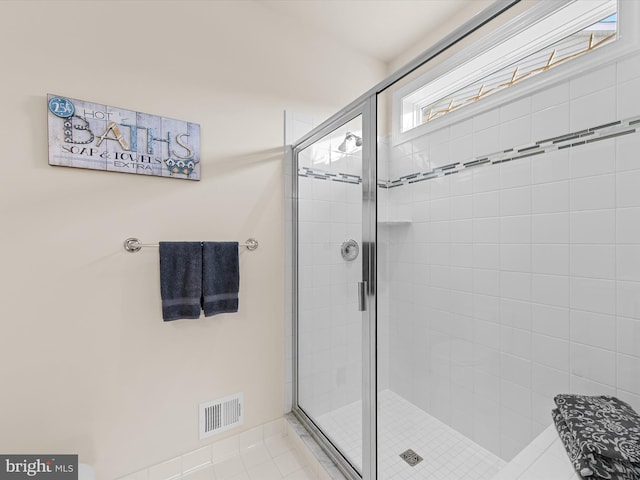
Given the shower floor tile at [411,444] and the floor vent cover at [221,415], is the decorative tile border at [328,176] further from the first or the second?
the floor vent cover at [221,415]

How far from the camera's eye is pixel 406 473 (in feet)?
4.39

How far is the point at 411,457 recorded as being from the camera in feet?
→ 4.64

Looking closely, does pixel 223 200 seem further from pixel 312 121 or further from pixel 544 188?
pixel 544 188

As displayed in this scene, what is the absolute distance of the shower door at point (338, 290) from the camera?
4.21ft

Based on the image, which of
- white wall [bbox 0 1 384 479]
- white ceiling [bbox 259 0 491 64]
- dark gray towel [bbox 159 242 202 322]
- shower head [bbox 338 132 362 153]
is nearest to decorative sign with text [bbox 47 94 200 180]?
white wall [bbox 0 1 384 479]

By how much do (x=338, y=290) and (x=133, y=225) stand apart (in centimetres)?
102

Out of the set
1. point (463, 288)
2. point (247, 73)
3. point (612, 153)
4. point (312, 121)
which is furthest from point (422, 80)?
point (463, 288)

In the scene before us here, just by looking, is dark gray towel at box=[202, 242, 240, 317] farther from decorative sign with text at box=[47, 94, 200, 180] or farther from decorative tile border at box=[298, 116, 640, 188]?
decorative tile border at box=[298, 116, 640, 188]

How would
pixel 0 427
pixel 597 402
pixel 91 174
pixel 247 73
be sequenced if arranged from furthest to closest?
pixel 247 73 < pixel 91 174 < pixel 0 427 < pixel 597 402

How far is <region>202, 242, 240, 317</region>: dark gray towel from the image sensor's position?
1461 mm

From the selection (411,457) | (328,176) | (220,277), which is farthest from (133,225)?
(411,457)

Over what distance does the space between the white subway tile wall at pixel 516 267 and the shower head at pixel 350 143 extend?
12 centimetres

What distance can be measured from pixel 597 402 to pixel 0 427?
212cm

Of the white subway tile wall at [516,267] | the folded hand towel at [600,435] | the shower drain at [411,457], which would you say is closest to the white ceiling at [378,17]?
the white subway tile wall at [516,267]
